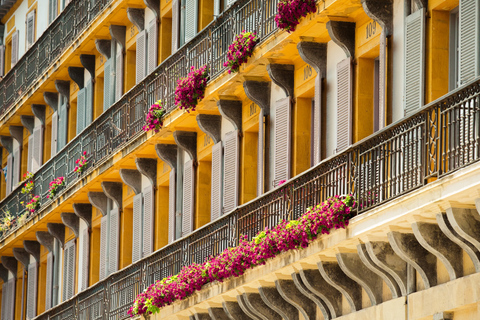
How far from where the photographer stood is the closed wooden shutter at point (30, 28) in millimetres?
43938

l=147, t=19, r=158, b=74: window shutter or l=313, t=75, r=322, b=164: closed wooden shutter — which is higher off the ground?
l=147, t=19, r=158, b=74: window shutter

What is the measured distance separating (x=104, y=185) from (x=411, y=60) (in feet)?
48.2

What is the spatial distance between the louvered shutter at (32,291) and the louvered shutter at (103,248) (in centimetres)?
624

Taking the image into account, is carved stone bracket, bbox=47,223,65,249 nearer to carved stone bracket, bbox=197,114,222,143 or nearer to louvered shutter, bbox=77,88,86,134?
louvered shutter, bbox=77,88,86,134

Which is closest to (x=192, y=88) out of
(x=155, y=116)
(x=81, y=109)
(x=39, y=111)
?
(x=155, y=116)

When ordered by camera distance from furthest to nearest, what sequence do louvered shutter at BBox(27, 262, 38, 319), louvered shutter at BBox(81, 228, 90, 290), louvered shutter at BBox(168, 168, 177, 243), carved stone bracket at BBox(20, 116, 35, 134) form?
carved stone bracket at BBox(20, 116, 35, 134) → louvered shutter at BBox(27, 262, 38, 319) → louvered shutter at BBox(81, 228, 90, 290) → louvered shutter at BBox(168, 168, 177, 243)

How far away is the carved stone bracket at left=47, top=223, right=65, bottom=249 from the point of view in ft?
125

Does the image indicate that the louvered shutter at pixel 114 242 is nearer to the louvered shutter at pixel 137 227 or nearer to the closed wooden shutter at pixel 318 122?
the louvered shutter at pixel 137 227

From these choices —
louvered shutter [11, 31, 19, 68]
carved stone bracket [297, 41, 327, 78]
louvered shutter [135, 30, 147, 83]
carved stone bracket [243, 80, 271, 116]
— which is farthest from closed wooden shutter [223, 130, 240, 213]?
louvered shutter [11, 31, 19, 68]

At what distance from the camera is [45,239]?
39438mm

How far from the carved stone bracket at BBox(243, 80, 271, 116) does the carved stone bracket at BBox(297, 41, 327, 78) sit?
2.43m

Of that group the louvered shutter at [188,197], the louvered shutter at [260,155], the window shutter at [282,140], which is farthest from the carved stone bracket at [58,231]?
the window shutter at [282,140]

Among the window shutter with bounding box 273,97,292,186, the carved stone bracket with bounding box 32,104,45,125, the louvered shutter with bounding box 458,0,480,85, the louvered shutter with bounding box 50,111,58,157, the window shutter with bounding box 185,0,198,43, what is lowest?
the louvered shutter with bounding box 458,0,480,85

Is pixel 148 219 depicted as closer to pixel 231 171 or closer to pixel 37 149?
pixel 231 171
